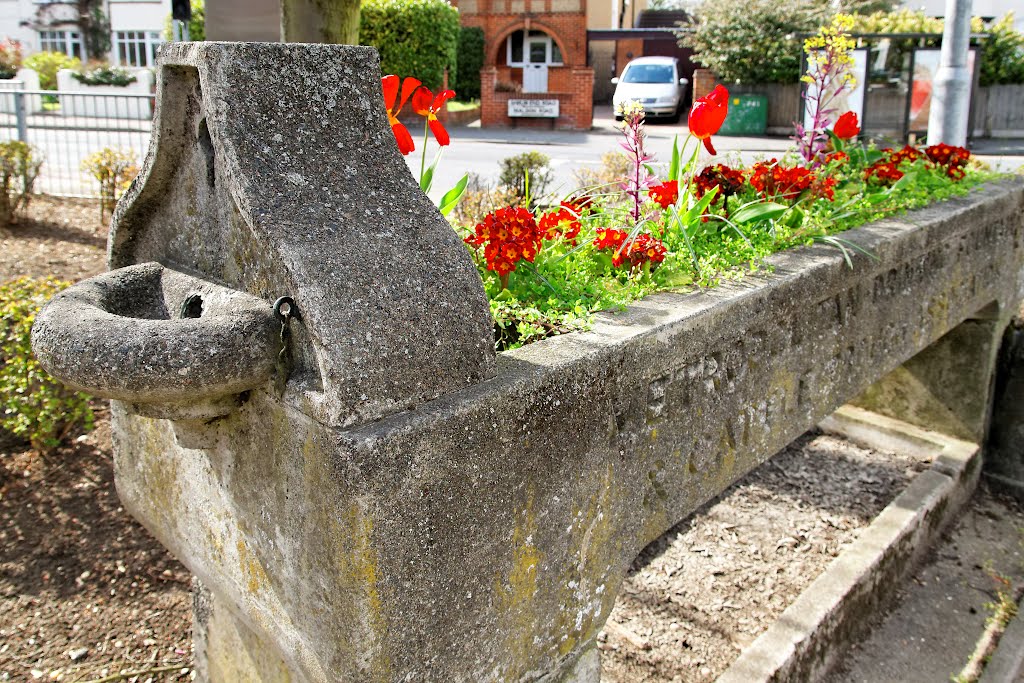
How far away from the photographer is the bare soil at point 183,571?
10.2 ft

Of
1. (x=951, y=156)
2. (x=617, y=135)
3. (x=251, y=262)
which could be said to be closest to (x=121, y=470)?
(x=251, y=262)

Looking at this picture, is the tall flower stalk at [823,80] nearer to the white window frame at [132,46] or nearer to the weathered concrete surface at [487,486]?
the weathered concrete surface at [487,486]

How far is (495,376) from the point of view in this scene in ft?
5.93

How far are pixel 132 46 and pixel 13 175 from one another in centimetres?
2748

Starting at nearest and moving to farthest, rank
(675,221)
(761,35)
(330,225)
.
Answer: (330,225), (675,221), (761,35)

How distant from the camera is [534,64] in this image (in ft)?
83.5

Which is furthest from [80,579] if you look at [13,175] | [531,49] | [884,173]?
[531,49]

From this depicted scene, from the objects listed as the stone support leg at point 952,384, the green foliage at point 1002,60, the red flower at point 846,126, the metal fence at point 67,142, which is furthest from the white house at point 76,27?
the red flower at point 846,126

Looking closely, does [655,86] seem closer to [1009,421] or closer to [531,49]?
[531,49]

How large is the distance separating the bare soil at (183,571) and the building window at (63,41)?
106 ft

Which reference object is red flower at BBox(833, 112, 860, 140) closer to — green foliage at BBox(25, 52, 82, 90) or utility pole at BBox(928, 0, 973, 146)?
utility pole at BBox(928, 0, 973, 146)

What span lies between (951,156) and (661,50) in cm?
2639

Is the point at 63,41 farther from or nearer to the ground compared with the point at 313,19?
farther from the ground

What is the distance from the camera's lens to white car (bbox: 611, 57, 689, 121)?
21.7 m
